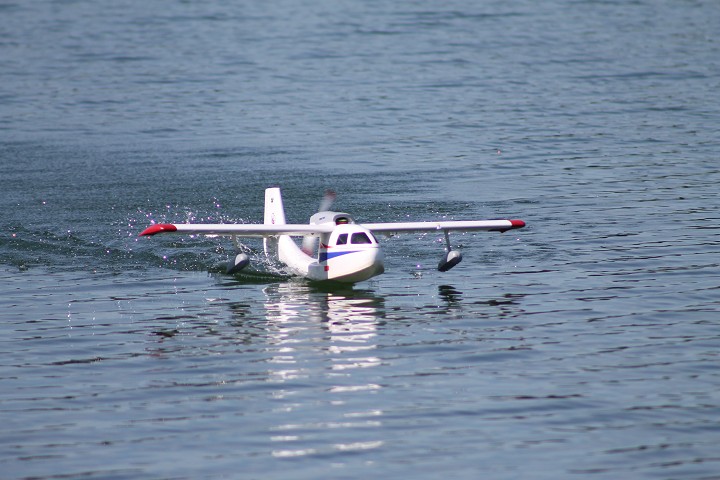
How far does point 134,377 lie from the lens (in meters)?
18.8

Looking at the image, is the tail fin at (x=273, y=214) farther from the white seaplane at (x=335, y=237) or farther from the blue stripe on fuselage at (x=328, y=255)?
the blue stripe on fuselage at (x=328, y=255)

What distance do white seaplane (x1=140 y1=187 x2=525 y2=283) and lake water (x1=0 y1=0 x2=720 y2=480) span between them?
64cm

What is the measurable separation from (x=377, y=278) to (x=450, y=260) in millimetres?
2178

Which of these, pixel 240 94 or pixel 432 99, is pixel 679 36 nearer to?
pixel 432 99

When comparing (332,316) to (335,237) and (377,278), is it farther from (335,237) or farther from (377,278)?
(377,278)

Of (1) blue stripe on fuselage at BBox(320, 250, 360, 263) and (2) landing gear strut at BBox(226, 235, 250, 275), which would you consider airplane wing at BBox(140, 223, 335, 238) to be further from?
(2) landing gear strut at BBox(226, 235, 250, 275)

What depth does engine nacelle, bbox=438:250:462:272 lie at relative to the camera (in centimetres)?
2608

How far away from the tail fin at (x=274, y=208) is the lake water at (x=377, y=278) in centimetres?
133

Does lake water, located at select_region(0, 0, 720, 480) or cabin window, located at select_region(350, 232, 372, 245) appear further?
cabin window, located at select_region(350, 232, 372, 245)

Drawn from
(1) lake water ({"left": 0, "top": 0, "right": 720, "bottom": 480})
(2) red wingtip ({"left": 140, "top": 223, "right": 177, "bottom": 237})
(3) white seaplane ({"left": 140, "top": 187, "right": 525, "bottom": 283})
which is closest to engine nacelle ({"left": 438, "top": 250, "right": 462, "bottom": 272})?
(3) white seaplane ({"left": 140, "top": 187, "right": 525, "bottom": 283})

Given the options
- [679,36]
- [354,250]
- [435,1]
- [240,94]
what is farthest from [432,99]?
[435,1]

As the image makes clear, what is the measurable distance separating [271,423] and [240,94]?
1746 inches

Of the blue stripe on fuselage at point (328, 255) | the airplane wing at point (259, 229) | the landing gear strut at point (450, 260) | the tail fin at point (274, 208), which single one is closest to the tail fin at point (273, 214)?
the tail fin at point (274, 208)

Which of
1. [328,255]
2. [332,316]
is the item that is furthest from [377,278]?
[332,316]
